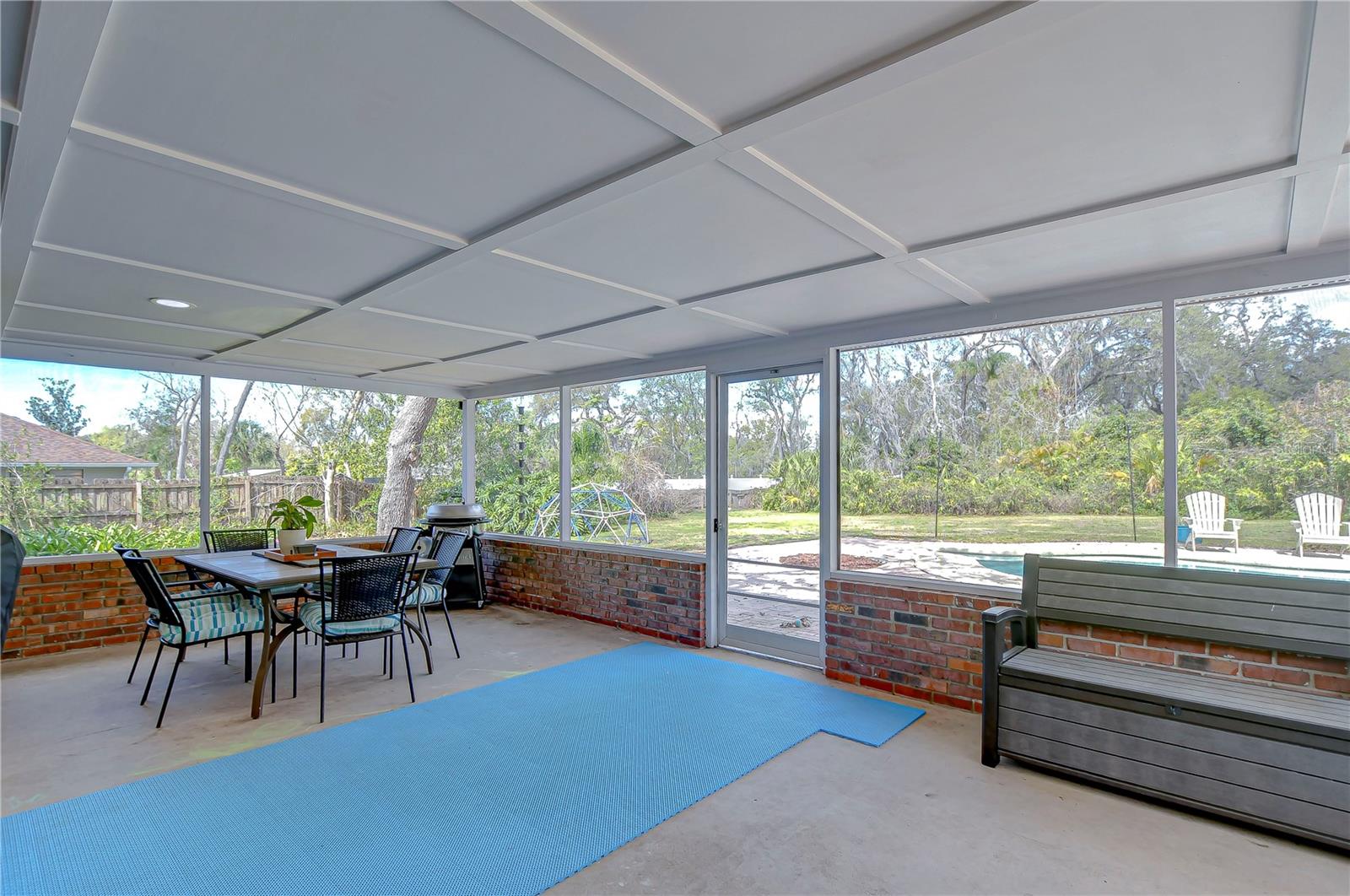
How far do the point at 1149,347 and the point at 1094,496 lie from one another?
0.86 m

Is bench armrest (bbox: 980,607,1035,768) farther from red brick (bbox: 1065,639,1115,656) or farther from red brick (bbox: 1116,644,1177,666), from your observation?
red brick (bbox: 1116,644,1177,666)

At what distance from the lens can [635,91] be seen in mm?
1753

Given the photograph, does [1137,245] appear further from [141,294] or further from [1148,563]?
[141,294]

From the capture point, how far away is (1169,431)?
3.36 m

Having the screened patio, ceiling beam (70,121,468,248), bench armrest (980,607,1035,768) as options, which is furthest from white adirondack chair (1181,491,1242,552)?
ceiling beam (70,121,468,248)

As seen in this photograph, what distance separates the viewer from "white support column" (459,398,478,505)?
794 centimetres

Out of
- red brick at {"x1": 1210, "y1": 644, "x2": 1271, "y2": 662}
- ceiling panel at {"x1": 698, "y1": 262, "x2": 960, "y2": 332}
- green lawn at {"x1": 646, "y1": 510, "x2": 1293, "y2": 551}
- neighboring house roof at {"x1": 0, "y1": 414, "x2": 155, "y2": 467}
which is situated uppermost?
ceiling panel at {"x1": 698, "y1": 262, "x2": 960, "y2": 332}

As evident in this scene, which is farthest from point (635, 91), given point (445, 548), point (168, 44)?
point (445, 548)

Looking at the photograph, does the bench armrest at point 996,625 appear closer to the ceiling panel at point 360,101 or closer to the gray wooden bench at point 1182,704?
the gray wooden bench at point 1182,704

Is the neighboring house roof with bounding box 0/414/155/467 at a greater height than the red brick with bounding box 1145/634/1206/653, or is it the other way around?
the neighboring house roof with bounding box 0/414/155/467

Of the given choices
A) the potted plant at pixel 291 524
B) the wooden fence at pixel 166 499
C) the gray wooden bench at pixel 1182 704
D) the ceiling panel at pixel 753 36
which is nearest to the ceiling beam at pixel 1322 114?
the ceiling panel at pixel 753 36

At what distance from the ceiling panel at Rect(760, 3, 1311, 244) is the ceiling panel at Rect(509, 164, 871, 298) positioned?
277 millimetres

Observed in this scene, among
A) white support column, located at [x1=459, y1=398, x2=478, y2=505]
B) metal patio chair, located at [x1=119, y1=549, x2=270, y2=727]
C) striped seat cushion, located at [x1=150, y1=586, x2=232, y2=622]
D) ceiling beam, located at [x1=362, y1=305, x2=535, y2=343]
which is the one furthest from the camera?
white support column, located at [x1=459, y1=398, x2=478, y2=505]

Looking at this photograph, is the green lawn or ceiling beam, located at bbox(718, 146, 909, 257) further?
the green lawn
